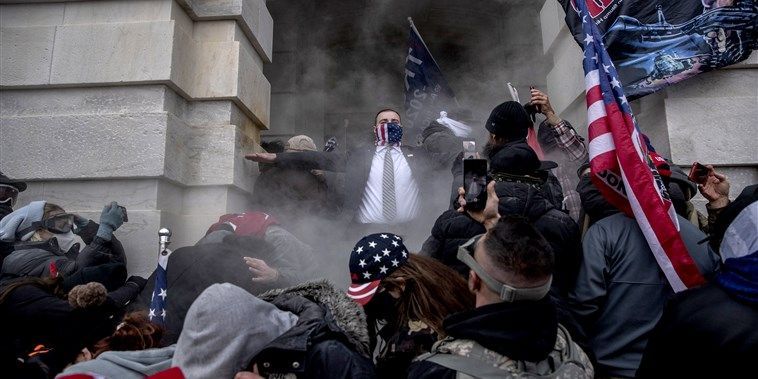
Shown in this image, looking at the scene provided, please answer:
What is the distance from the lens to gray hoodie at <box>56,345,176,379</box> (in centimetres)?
205

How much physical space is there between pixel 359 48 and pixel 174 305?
655cm

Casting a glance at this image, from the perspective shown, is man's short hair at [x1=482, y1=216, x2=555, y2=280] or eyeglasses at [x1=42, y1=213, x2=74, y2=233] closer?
man's short hair at [x1=482, y1=216, x2=555, y2=280]

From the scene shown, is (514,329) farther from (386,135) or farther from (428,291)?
(386,135)

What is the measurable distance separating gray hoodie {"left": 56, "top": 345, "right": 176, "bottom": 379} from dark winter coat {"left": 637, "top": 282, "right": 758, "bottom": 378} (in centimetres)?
185

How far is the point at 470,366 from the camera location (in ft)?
5.62

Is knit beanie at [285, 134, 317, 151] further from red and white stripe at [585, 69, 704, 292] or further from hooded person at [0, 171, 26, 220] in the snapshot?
red and white stripe at [585, 69, 704, 292]

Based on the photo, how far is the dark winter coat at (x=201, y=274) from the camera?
319 centimetres

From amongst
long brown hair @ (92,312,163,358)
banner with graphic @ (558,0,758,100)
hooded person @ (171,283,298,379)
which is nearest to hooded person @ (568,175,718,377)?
hooded person @ (171,283,298,379)

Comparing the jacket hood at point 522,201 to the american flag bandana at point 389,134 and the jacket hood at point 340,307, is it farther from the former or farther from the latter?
the american flag bandana at point 389,134

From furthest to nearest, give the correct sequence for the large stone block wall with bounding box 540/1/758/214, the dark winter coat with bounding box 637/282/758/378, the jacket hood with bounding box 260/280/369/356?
1. the large stone block wall with bounding box 540/1/758/214
2. the jacket hood with bounding box 260/280/369/356
3. the dark winter coat with bounding box 637/282/758/378

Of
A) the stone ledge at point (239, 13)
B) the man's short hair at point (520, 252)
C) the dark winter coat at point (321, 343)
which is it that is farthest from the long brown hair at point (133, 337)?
the stone ledge at point (239, 13)

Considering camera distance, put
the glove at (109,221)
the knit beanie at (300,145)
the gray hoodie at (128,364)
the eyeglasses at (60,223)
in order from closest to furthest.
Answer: the gray hoodie at (128,364)
the glove at (109,221)
the eyeglasses at (60,223)
the knit beanie at (300,145)

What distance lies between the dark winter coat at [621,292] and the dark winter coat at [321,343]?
1216 millimetres

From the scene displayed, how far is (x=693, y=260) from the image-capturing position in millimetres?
2723
